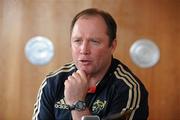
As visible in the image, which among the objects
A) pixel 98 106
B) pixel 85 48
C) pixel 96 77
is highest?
pixel 85 48

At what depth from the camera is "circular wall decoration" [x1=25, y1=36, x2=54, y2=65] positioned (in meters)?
3.04

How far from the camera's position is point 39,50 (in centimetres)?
306

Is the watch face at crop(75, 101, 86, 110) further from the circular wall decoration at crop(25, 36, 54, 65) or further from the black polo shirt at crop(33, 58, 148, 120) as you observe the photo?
the circular wall decoration at crop(25, 36, 54, 65)

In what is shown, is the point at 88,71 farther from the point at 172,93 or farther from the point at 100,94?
the point at 172,93

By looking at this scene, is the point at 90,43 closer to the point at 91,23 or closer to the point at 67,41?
the point at 91,23

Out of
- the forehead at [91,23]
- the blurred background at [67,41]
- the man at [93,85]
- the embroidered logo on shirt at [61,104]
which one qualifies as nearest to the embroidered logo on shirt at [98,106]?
the man at [93,85]

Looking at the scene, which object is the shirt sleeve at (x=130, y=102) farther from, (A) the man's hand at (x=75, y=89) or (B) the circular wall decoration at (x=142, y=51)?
(B) the circular wall decoration at (x=142, y=51)

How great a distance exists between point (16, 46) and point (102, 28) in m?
2.02

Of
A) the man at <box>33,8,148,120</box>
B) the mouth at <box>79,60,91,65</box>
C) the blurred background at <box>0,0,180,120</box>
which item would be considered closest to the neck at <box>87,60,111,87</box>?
the man at <box>33,8,148,120</box>

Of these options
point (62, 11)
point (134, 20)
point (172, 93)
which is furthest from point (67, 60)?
point (172, 93)

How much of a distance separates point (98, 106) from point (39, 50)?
1.95m

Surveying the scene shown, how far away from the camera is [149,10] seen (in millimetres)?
3002

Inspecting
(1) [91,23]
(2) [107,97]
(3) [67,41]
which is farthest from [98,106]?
(3) [67,41]

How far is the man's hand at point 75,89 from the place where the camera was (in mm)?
1123
